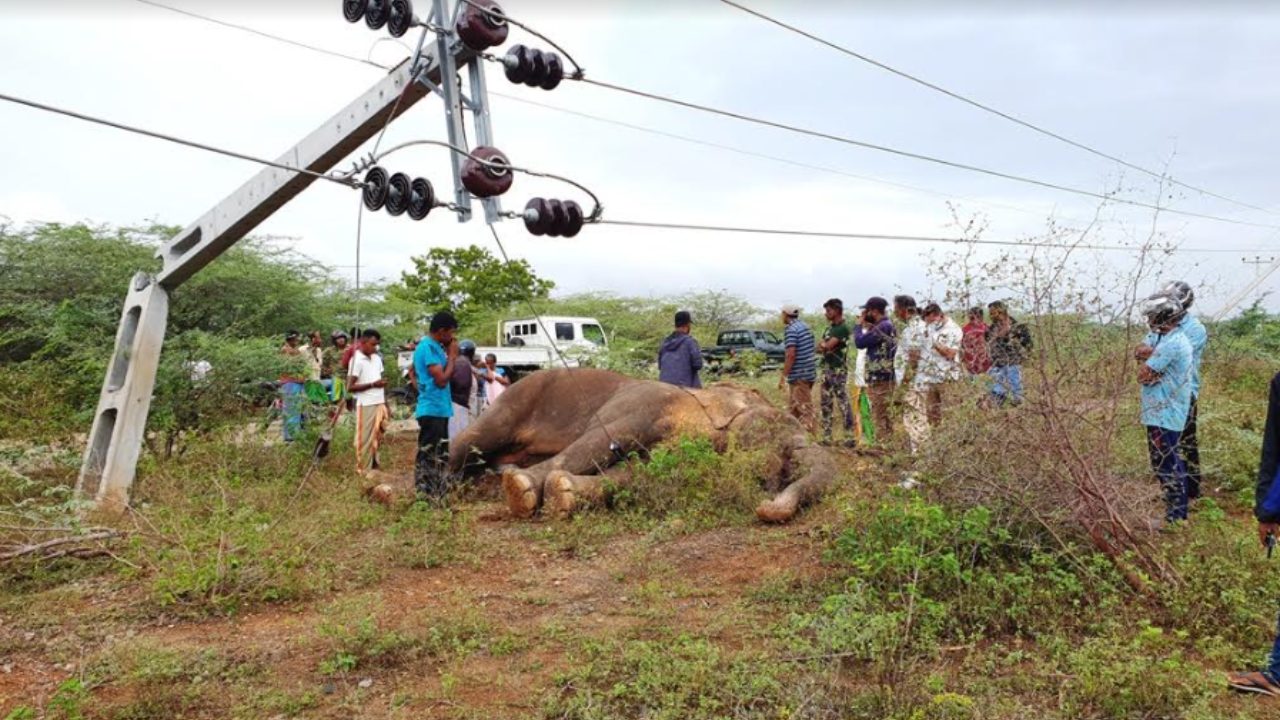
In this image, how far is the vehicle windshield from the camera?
827 inches

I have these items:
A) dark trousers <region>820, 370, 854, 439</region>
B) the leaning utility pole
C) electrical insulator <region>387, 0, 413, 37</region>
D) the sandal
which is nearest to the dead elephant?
dark trousers <region>820, 370, 854, 439</region>

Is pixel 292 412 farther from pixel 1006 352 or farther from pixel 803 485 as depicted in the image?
pixel 1006 352

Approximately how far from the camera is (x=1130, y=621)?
3.89 m

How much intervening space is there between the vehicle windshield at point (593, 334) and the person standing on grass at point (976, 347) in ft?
51.9

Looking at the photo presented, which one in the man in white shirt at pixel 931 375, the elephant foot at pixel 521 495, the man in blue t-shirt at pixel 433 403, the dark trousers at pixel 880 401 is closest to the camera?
the man in white shirt at pixel 931 375

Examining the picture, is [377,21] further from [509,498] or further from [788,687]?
[788,687]

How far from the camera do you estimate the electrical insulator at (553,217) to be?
6.40 meters

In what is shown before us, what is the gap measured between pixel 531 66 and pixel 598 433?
9.85 ft

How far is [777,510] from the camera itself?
5887 millimetres

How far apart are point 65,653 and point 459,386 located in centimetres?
462

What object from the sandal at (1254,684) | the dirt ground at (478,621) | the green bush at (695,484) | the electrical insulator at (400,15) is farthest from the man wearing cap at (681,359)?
the sandal at (1254,684)

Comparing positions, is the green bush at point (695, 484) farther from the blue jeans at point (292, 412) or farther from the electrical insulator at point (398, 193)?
the blue jeans at point (292, 412)

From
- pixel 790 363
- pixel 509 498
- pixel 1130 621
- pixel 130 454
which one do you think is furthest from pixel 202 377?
pixel 1130 621

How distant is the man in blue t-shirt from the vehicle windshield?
13683mm
